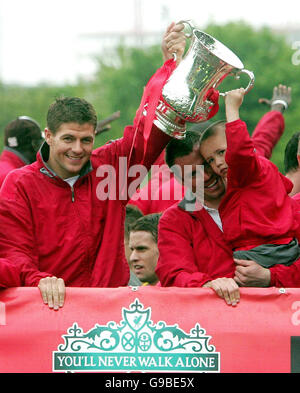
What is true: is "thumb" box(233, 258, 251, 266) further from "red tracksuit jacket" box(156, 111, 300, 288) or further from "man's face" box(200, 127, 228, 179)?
"man's face" box(200, 127, 228, 179)

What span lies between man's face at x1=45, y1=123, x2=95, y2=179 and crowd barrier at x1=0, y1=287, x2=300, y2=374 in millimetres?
816

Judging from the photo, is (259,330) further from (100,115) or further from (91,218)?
(100,115)

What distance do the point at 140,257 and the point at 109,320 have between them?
195cm

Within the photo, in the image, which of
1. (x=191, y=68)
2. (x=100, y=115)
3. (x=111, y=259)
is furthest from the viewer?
(x=100, y=115)

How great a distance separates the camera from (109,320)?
393 cm

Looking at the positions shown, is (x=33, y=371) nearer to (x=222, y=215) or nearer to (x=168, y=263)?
(x=168, y=263)

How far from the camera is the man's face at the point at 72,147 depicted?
4508 millimetres

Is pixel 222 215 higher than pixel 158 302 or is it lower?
higher

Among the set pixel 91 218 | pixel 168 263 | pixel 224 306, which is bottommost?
pixel 224 306

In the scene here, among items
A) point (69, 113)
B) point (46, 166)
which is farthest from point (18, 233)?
point (69, 113)

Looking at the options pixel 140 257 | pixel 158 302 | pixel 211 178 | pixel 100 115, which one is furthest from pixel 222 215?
pixel 100 115

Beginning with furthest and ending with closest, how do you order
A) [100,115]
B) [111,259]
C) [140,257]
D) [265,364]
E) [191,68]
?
1. [100,115]
2. [140,257]
3. [111,259]
4. [191,68]
5. [265,364]

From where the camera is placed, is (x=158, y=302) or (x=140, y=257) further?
(x=140, y=257)

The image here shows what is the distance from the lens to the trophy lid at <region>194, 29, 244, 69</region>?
161 inches
